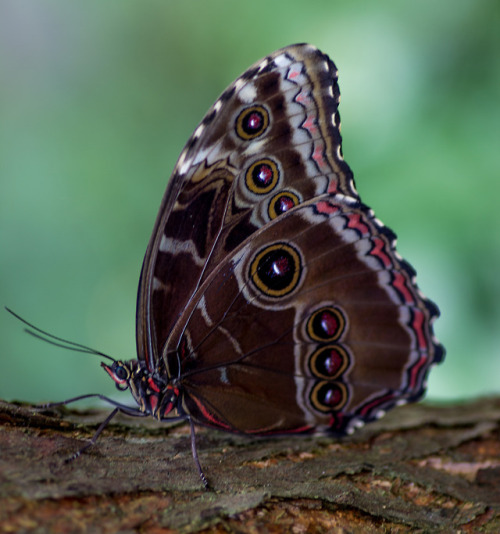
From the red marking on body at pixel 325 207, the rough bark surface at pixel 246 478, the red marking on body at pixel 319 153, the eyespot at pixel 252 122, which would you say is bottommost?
the rough bark surface at pixel 246 478

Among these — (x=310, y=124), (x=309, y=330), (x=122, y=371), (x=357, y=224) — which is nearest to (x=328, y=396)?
(x=309, y=330)

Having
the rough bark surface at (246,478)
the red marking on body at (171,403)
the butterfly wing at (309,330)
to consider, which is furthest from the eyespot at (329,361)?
the red marking on body at (171,403)

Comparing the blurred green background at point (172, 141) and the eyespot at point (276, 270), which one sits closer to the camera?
the eyespot at point (276, 270)

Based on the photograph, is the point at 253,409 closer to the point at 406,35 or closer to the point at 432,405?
the point at 432,405

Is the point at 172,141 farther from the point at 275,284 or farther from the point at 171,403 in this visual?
the point at 171,403

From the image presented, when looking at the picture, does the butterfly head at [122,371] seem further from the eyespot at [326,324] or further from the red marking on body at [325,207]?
the red marking on body at [325,207]
